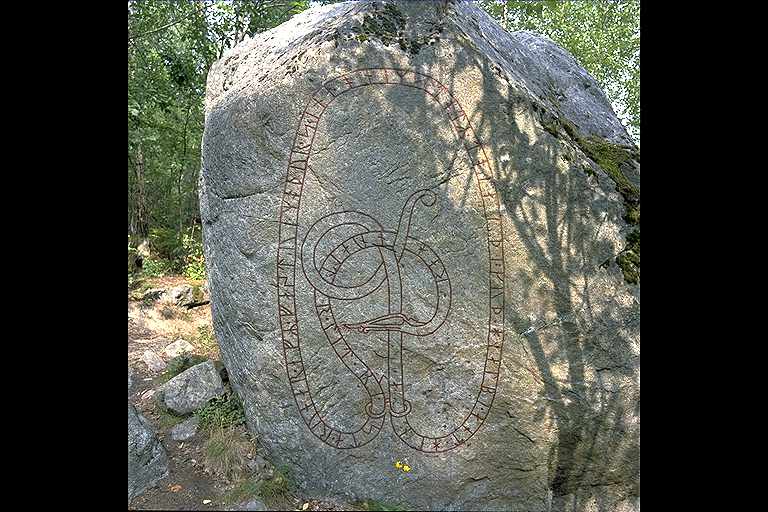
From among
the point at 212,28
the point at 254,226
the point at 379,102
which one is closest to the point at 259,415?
the point at 254,226

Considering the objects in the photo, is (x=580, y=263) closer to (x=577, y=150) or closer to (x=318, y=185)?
(x=577, y=150)

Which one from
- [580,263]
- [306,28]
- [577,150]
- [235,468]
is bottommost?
[235,468]

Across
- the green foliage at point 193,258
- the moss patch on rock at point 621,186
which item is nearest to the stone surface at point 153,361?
the green foliage at point 193,258

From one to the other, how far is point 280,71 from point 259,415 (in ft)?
7.18

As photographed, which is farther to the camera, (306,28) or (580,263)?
(306,28)

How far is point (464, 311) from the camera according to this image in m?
3.24

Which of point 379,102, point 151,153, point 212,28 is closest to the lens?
point 379,102

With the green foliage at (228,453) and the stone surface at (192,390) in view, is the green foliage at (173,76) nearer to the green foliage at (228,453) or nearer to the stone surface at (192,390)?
the stone surface at (192,390)

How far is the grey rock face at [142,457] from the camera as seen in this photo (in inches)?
136

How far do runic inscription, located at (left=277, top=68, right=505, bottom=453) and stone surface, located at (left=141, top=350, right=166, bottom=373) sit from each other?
2465 mm

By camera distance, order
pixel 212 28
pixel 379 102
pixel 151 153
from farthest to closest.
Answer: pixel 151 153
pixel 212 28
pixel 379 102

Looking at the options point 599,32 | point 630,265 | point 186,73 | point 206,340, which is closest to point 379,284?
point 630,265

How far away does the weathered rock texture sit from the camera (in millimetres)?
3205

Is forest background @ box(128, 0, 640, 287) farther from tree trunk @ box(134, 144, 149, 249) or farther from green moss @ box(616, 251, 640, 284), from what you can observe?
green moss @ box(616, 251, 640, 284)
